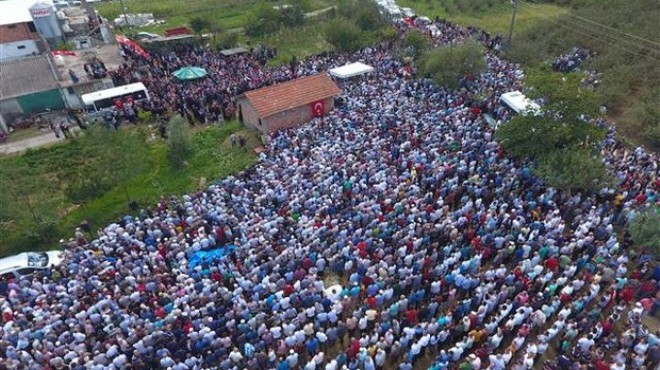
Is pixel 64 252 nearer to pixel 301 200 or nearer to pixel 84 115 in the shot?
pixel 301 200

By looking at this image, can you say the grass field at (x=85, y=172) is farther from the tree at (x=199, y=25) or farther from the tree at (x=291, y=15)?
the tree at (x=291, y=15)

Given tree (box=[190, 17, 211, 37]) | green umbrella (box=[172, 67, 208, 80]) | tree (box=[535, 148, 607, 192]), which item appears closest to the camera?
tree (box=[535, 148, 607, 192])

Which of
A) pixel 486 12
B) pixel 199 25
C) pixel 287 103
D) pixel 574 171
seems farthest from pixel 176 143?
pixel 486 12

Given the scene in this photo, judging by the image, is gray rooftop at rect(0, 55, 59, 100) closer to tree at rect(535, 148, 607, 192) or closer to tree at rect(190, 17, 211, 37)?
→ tree at rect(190, 17, 211, 37)

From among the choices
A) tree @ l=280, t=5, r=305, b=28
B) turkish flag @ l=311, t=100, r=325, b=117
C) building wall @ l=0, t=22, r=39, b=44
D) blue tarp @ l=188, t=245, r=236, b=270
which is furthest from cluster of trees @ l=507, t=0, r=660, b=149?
building wall @ l=0, t=22, r=39, b=44

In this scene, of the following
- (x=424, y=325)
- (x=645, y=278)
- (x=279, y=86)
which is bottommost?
(x=645, y=278)

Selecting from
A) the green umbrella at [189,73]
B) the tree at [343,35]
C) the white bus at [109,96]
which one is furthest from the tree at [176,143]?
the tree at [343,35]

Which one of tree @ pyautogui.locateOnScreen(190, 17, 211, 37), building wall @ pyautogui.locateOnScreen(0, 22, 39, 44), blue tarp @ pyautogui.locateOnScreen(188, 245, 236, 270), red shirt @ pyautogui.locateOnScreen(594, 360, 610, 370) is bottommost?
red shirt @ pyautogui.locateOnScreen(594, 360, 610, 370)

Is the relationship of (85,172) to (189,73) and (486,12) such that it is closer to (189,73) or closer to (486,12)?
(189,73)

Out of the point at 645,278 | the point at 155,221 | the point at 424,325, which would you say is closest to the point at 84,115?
the point at 155,221
